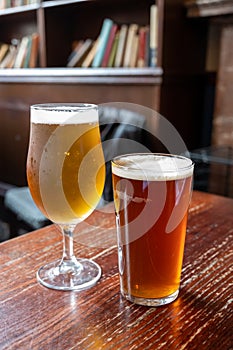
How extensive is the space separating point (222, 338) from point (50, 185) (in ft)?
0.99

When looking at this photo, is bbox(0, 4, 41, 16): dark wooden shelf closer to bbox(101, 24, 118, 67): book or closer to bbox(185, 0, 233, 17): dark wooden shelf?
bbox(101, 24, 118, 67): book

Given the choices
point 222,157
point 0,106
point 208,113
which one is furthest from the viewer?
point 0,106

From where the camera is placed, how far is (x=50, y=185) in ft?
1.85

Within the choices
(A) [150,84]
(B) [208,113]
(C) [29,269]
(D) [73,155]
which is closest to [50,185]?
(D) [73,155]

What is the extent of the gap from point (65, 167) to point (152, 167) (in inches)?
5.0

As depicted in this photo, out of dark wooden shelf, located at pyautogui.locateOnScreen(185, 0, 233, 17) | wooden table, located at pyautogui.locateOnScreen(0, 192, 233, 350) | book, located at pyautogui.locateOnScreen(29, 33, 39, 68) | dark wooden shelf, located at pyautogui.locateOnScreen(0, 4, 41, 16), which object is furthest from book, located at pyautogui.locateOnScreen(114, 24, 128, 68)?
wooden table, located at pyautogui.locateOnScreen(0, 192, 233, 350)

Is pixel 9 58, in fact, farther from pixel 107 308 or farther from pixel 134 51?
pixel 107 308

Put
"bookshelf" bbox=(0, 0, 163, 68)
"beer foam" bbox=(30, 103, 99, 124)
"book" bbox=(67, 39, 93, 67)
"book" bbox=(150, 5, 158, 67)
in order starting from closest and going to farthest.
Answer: "beer foam" bbox=(30, 103, 99, 124) < "book" bbox=(150, 5, 158, 67) < "bookshelf" bbox=(0, 0, 163, 68) < "book" bbox=(67, 39, 93, 67)

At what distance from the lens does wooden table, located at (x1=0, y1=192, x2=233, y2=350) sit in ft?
1.48

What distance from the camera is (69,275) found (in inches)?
23.7

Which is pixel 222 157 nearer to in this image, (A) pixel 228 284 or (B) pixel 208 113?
(B) pixel 208 113

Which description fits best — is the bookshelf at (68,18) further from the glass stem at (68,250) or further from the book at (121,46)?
the glass stem at (68,250)

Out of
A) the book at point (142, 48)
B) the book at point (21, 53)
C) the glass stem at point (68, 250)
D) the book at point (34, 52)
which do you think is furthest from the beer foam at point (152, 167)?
the book at point (21, 53)

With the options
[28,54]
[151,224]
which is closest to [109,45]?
[28,54]
